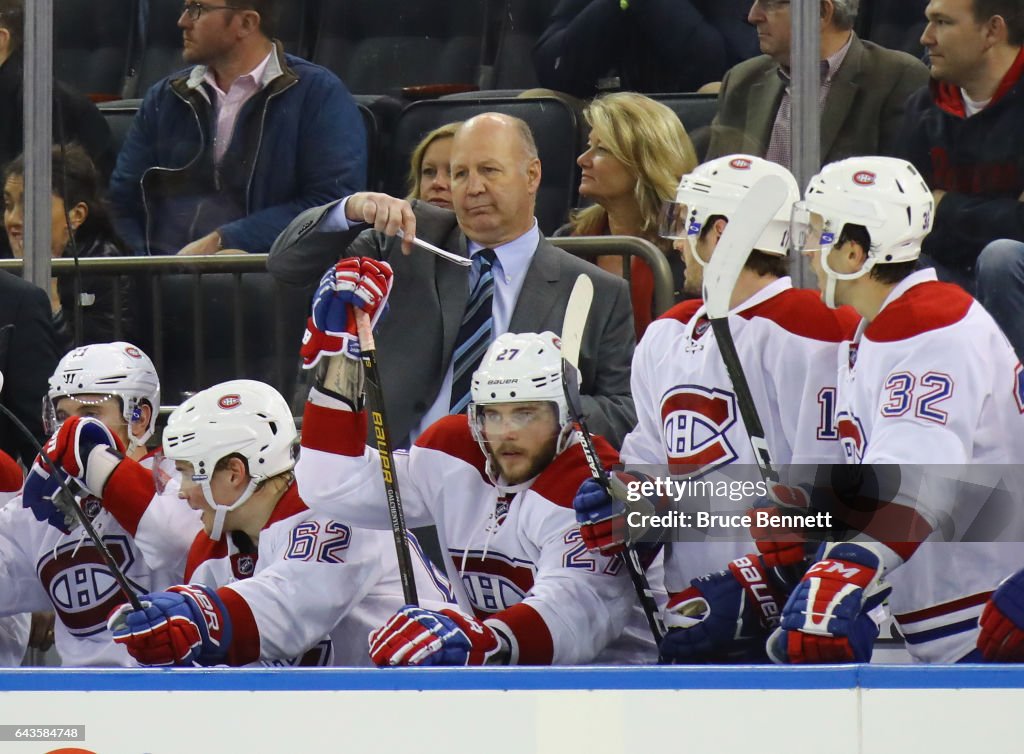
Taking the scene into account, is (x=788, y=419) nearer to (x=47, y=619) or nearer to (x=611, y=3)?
(x=611, y=3)

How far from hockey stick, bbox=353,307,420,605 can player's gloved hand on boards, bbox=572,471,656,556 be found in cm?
28

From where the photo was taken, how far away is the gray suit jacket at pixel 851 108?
9.59 feet

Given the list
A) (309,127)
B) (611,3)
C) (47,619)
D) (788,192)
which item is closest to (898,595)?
(788,192)

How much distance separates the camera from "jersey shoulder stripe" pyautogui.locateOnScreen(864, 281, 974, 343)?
2447mm

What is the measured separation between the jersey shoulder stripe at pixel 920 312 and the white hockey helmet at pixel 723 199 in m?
0.23

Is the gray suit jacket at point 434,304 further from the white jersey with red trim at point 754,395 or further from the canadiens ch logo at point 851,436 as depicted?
the canadiens ch logo at point 851,436

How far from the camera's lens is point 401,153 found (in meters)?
3.26

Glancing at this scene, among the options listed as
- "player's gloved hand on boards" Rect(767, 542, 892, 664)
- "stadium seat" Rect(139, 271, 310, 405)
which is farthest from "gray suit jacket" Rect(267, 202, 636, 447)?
"player's gloved hand on boards" Rect(767, 542, 892, 664)

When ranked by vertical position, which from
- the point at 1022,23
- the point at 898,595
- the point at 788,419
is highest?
the point at 1022,23

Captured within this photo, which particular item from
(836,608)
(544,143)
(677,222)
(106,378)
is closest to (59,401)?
(106,378)

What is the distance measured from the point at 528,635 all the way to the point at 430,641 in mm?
171

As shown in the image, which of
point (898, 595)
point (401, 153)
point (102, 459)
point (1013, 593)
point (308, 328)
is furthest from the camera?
point (401, 153)

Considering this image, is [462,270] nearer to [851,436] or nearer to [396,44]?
[396,44]

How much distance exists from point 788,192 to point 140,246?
52.5 inches
